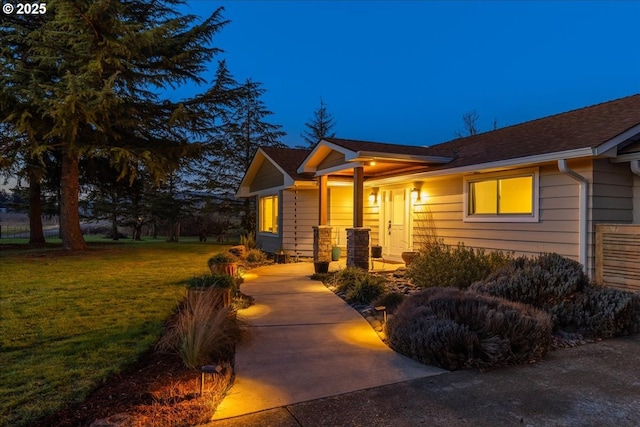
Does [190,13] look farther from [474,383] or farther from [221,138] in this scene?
[474,383]

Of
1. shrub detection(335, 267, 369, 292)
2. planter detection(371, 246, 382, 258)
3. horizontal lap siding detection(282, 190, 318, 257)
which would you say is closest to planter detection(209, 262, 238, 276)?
shrub detection(335, 267, 369, 292)

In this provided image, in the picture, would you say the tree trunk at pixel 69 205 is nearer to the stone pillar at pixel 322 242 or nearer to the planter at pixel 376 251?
the stone pillar at pixel 322 242

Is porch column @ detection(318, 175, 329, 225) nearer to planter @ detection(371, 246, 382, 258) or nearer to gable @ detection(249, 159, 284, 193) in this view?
planter @ detection(371, 246, 382, 258)

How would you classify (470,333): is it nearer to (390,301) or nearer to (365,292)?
(390,301)

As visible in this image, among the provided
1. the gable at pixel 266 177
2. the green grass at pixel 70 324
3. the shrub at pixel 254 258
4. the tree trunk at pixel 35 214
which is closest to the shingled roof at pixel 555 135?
the shrub at pixel 254 258

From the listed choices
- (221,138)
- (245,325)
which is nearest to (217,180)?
(221,138)

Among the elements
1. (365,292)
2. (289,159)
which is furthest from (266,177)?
(365,292)

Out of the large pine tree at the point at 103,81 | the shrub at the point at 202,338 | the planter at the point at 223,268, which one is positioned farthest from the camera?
the large pine tree at the point at 103,81

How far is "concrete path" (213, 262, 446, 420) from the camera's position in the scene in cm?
333

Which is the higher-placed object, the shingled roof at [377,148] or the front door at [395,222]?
the shingled roof at [377,148]

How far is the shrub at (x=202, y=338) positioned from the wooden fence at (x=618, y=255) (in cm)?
574

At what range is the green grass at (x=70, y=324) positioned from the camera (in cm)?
337

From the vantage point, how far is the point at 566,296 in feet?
17.8

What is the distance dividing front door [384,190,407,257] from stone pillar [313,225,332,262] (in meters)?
1.74
